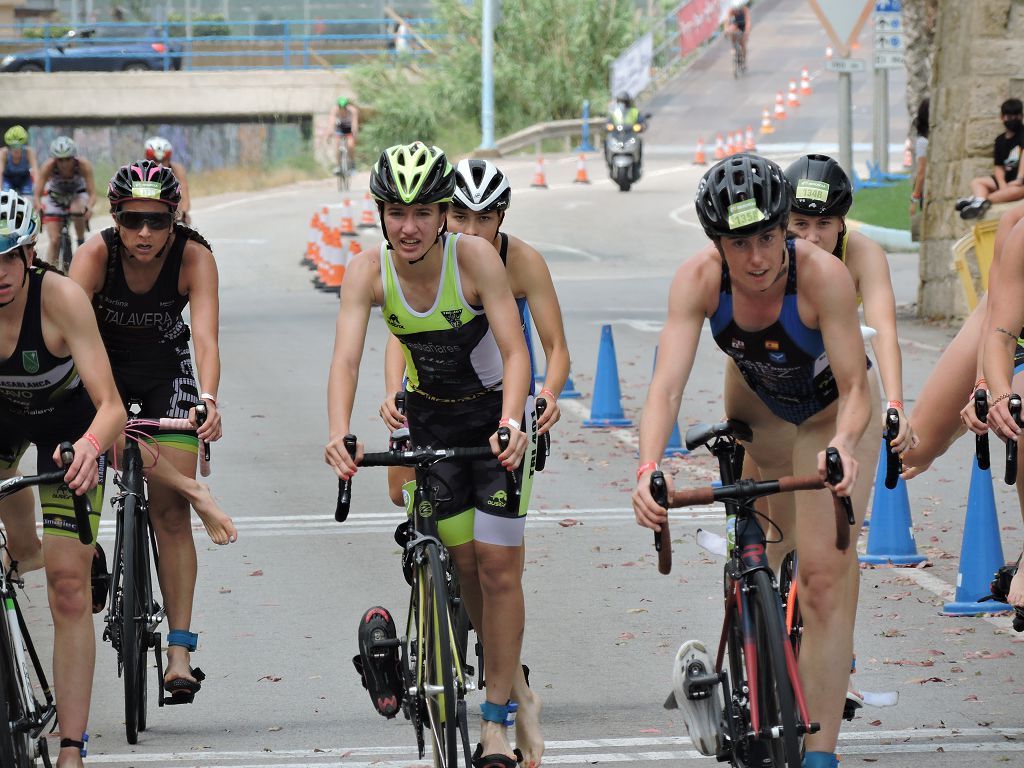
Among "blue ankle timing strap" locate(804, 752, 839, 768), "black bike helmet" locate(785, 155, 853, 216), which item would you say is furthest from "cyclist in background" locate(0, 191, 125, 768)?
"black bike helmet" locate(785, 155, 853, 216)

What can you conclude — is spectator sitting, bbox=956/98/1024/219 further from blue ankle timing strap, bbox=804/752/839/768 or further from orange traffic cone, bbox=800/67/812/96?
orange traffic cone, bbox=800/67/812/96

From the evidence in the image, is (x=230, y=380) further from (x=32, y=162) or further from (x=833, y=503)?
(x=833, y=503)

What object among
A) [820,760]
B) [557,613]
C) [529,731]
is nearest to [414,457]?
[529,731]

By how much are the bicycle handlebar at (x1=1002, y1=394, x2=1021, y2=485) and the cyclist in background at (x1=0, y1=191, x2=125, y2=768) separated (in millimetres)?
3145

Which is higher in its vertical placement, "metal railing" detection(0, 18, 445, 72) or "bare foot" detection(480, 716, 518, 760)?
"metal railing" detection(0, 18, 445, 72)

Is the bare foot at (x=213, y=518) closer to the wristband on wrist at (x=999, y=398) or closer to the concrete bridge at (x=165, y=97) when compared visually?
the wristband on wrist at (x=999, y=398)

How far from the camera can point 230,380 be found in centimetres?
1686

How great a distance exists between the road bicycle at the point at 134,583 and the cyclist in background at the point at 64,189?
1673 centimetres

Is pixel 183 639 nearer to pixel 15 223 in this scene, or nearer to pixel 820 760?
pixel 15 223

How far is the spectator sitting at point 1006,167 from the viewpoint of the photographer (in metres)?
17.8

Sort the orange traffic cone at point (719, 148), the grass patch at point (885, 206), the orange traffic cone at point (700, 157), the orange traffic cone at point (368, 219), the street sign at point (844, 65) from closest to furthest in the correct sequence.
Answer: the street sign at point (844, 65) → the grass patch at point (885, 206) → the orange traffic cone at point (368, 219) → the orange traffic cone at point (719, 148) → the orange traffic cone at point (700, 157)

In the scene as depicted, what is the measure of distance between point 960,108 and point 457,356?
14137mm

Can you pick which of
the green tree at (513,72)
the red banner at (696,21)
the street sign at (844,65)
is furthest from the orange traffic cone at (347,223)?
the red banner at (696,21)

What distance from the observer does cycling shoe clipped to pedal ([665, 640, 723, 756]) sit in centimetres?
563
